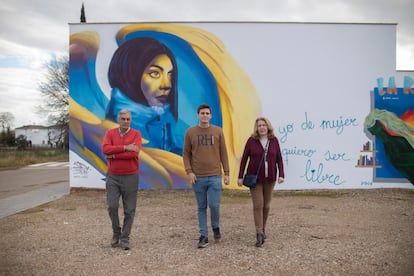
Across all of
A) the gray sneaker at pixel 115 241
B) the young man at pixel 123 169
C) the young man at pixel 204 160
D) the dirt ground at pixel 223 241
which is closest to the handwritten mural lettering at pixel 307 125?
the dirt ground at pixel 223 241

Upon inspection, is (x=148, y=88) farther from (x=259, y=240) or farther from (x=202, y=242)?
(x=259, y=240)

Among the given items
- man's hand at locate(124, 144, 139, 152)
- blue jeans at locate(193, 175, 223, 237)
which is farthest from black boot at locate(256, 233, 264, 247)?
man's hand at locate(124, 144, 139, 152)

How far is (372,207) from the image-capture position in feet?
27.7

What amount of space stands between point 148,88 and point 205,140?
232 inches

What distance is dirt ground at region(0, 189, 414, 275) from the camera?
4.47m

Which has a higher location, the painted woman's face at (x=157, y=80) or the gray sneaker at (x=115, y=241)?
the painted woman's face at (x=157, y=80)

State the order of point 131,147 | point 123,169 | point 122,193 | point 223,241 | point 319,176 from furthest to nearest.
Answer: point 319,176, point 223,241, point 122,193, point 123,169, point 131,147

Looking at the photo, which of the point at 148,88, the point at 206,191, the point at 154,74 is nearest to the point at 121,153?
the point at 206,191

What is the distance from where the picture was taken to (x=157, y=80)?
35.2 ft

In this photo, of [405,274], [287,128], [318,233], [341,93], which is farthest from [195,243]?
[341,93]

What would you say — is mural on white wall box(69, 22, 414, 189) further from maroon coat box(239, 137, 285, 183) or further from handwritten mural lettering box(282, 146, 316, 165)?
maroon coat box(239, 137, 285, 183)

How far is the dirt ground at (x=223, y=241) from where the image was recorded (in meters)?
4.47

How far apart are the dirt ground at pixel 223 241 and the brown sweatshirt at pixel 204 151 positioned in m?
1.08

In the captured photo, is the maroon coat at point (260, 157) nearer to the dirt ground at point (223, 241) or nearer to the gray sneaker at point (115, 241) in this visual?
the dirt ground at point (223, 241)
